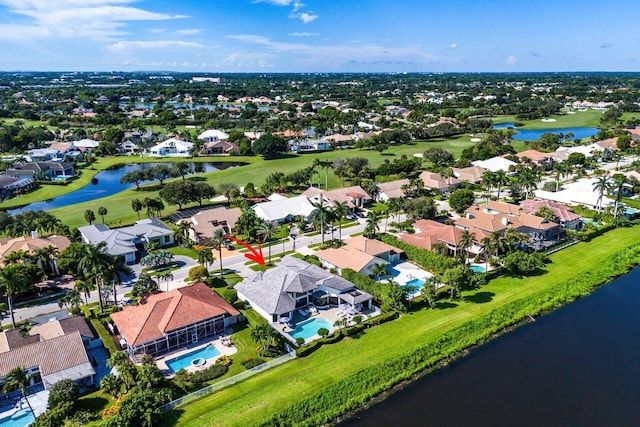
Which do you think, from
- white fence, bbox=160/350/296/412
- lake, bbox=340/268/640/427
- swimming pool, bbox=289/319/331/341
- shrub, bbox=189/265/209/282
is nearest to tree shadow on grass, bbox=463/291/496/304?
lake, bbox=340/268/640/427

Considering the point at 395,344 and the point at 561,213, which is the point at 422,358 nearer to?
the point at 395,344

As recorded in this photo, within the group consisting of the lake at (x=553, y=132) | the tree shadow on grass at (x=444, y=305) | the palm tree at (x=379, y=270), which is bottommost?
the tree shadow on grass at (x=444, y=305)

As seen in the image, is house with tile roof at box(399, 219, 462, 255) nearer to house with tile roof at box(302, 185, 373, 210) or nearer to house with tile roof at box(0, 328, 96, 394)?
house with tile roof at box(302, 185, 373, 210)

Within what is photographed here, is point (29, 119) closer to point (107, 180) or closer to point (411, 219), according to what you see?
point (107, 180)

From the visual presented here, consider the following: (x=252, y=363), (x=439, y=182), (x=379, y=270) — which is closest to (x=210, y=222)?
(x=379, y=270)

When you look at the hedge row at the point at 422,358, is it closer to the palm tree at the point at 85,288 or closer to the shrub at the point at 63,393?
the shrub at the point at 63,393

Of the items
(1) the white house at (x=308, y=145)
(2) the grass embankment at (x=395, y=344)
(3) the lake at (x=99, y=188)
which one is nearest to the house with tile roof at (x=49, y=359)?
(2) the grass embankment at (x=395, y=344)
